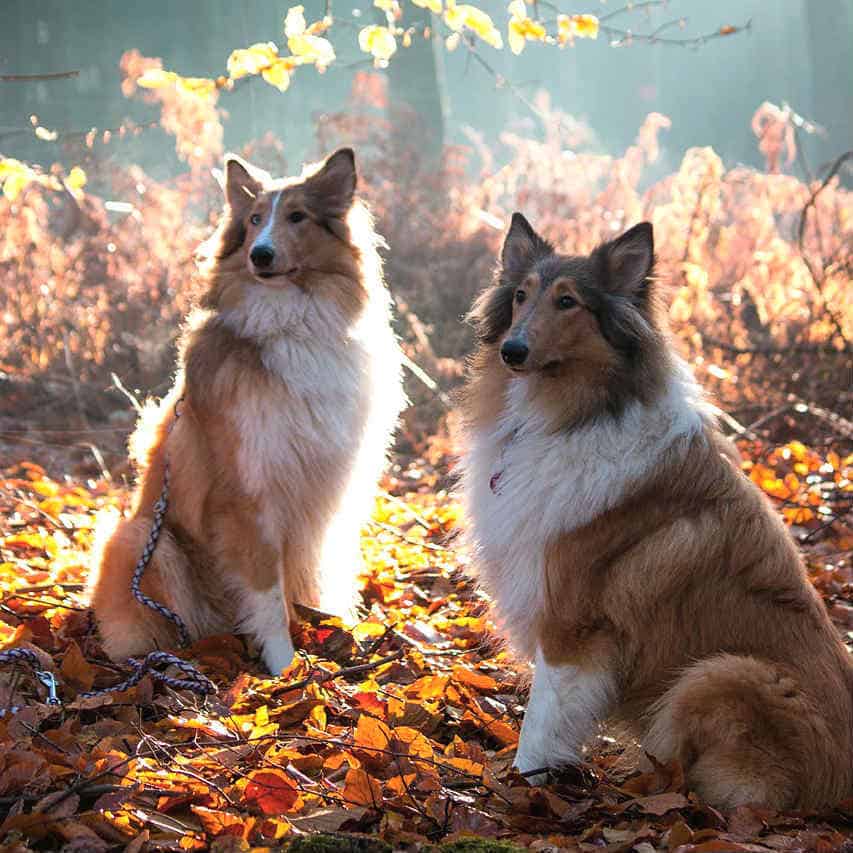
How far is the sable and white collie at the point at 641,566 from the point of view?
11.0 ft

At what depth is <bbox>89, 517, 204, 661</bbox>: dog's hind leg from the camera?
482 cm

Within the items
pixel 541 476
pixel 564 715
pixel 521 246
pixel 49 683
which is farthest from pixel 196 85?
pixel 564 715

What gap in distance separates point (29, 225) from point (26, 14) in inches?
373

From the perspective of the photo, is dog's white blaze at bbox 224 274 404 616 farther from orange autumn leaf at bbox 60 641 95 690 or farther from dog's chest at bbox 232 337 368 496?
orange autumn leaf at bbox 60 641 95 690

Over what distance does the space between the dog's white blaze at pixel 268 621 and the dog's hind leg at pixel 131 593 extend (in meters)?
0.28

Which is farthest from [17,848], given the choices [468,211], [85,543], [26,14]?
[26,14]

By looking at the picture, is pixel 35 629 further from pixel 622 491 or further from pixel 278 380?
pixel 622 491

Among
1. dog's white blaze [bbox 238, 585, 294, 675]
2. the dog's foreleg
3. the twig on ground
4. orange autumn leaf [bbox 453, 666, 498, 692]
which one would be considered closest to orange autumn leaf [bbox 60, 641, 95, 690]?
the twig on ground

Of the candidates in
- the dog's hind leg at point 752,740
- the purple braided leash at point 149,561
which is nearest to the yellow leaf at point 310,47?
the purple braided leash at point 149,561

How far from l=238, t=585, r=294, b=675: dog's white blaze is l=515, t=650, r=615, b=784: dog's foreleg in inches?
67.5

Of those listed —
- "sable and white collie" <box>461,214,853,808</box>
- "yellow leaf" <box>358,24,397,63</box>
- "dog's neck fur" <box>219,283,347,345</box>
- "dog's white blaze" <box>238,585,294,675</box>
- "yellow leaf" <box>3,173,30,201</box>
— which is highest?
"yellow leaf" <box>358,24,397,63</box>

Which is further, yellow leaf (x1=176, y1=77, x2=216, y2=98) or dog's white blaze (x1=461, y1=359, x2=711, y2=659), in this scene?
yellow leaf (x1=176, y1=77, x2=216, y2=98)

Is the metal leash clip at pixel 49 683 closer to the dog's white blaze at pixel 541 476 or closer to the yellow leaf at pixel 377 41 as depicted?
the dog's white blaze at pixel 541 476

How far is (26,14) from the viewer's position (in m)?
18.7
